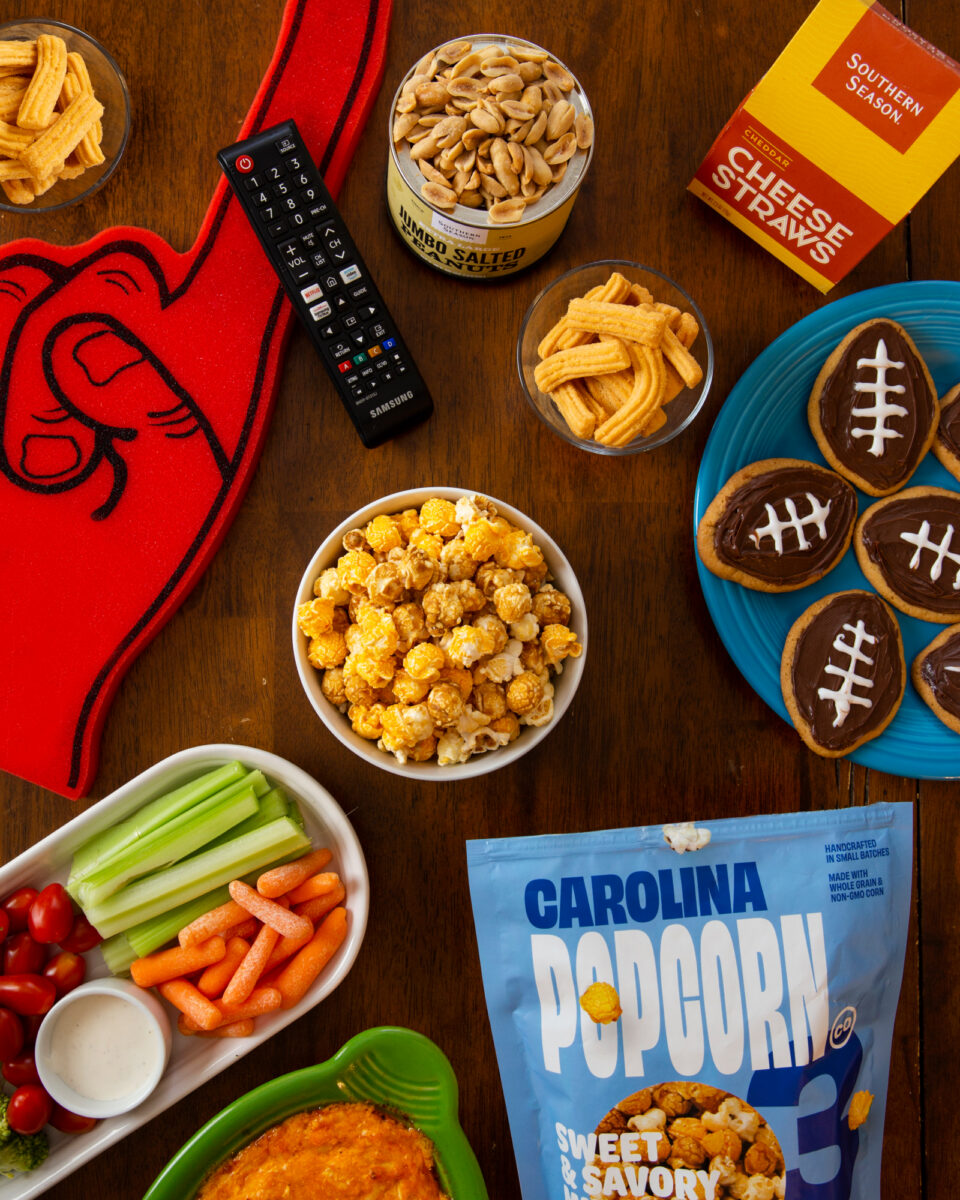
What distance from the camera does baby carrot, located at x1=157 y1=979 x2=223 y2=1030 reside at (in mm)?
905

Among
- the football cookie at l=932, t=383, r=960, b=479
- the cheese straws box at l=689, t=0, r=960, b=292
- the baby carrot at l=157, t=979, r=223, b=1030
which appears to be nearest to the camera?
the cheese straws box at l=689, t=0, r=960, b=292

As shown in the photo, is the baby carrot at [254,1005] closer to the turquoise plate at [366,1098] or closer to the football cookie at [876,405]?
the turquoise plate at [366,1098]

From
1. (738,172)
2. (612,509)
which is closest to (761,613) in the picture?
(612,509)

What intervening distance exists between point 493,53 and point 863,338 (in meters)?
0.49

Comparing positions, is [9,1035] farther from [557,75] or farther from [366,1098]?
[557,75]

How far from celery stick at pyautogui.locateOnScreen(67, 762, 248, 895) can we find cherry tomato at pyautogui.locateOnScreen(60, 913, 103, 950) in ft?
0.13

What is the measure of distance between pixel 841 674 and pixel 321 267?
0.70 m

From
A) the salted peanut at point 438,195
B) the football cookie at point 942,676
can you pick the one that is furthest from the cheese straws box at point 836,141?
the football cookie at point 942,676

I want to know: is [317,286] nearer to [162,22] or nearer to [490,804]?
[162,22]

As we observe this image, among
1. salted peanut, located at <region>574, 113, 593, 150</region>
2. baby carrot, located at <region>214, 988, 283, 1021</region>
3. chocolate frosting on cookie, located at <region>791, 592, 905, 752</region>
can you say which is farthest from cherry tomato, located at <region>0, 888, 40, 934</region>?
salted peanut, located at <region>574, 113, 593, 150</region>

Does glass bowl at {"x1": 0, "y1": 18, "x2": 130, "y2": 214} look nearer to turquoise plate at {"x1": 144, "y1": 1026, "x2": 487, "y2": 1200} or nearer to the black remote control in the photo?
the black remote control

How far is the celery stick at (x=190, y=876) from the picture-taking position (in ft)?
3.09

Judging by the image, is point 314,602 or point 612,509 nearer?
point 314,602

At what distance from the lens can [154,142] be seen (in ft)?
3.34
